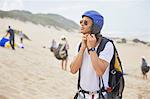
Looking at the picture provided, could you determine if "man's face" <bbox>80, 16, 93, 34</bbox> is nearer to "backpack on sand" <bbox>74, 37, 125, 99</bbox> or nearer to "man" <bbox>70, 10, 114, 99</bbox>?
"man" <bbox>70, 10, 114, 99</bbox>

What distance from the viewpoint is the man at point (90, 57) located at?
11.1 feet

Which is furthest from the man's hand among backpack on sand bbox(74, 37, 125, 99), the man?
backpack on sand bbox(74, 37, 125, 99)

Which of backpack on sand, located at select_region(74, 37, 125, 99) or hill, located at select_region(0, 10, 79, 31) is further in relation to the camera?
Answer: hill, located at select_region(0, 10, 79, 31)

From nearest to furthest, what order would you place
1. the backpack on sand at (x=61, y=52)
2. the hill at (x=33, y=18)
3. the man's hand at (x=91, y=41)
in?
the man's hand at (x=91, y=41), the backpack on sand at (x=61, y=52), the hill at (x=33, y=18)

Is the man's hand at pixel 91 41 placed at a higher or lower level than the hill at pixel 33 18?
lower

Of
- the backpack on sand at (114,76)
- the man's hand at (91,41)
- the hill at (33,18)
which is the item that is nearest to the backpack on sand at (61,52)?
the backpack on sand at (114,76)

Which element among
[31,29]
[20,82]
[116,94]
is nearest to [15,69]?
[20,82]

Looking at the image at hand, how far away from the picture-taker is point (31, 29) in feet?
193

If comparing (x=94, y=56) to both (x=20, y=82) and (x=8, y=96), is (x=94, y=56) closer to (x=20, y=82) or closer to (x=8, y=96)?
(x=8, y=96)

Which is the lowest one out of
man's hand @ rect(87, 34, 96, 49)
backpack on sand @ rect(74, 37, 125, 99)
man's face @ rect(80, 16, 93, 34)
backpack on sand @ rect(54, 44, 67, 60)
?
backpack on sand @ rect(54, 44, 67, 60)

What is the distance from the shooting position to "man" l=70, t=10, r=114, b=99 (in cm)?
338

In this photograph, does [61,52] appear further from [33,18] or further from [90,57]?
[33,18]

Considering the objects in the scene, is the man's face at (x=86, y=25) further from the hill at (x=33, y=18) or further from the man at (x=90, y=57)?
the hill at (x=33, y=18)

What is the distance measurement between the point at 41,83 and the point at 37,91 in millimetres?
1073
